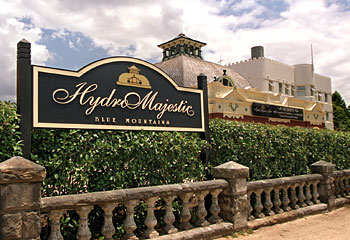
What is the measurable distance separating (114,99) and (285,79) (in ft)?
97.3

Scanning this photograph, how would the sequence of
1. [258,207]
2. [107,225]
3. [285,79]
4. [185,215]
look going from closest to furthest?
[107,225] → [185,215] → [258,207] → [285,79]

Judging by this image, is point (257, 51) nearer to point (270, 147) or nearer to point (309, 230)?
point (270, 147)

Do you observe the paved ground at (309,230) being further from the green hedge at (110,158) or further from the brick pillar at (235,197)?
the green hedge at (110,158)

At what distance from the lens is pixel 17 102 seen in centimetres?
404

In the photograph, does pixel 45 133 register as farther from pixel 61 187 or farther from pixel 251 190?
pixel 251 190

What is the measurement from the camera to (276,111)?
71.1 ft

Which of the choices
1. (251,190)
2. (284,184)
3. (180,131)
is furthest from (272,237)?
(180,131)

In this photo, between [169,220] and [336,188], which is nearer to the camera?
[169,220]

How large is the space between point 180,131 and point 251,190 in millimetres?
1703

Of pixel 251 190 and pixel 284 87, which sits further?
pixel 284 87

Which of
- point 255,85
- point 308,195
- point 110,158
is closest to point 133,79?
point 110,158

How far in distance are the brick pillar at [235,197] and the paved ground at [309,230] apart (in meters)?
0.28

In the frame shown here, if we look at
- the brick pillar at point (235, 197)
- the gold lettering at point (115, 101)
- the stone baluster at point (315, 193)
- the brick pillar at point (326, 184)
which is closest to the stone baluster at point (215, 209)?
the brick pillar at point (235, 197)

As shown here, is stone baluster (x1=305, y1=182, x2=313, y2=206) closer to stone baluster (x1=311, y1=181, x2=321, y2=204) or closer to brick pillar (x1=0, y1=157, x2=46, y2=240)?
stone baluster (x1=311, y1=181, x2=321, y2=204)
